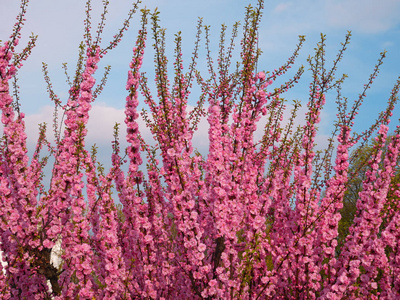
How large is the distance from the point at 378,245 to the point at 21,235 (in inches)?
227

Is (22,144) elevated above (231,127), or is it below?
below

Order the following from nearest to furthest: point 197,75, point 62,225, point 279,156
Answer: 1. point 62,225
2. point 279,156
3. point 197,75

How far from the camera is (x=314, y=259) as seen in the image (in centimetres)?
650

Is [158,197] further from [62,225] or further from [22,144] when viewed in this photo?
[22,144]

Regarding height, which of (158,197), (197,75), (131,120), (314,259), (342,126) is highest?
(197,75)

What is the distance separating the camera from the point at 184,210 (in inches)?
215

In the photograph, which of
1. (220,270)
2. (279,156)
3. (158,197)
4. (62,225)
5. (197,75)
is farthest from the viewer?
(197,75)

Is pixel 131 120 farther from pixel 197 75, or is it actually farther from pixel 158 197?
pixel 197 75

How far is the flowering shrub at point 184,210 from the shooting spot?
5578 millimetres

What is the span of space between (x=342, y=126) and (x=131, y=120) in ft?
12.8

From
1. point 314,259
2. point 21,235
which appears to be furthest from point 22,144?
point 314,259

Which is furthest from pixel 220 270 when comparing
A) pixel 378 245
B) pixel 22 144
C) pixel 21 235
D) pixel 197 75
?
pixel 197 75

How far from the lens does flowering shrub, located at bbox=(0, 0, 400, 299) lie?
558 centimetres

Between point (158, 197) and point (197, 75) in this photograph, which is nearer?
point (158, 197)
